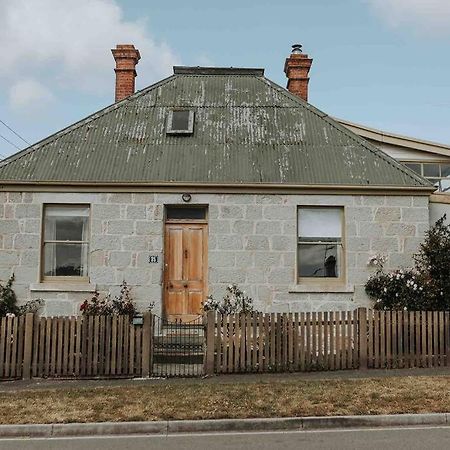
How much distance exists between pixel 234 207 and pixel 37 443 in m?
7.83

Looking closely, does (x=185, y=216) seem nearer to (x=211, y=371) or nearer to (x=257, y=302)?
(x=257, y=302)

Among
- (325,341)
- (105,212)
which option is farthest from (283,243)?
(105,212)

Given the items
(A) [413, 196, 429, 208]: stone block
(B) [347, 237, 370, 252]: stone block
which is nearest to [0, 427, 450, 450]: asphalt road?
(B) [347, 237, 370, 252]: stone block

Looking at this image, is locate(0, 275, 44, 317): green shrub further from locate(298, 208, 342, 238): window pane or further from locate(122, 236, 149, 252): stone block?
locate(298, 208, 342, 238): window pane

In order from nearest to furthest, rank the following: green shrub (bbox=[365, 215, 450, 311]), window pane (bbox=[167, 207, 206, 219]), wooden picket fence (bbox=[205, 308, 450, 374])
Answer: wooden picket fence (bbox=[205, 308, 450, 374]) < green shrub (bbox=[365, 215, 450, 311]) < window pane (bbox=[167, 207, 206, 219])

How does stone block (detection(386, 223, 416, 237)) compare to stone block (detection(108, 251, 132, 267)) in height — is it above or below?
above

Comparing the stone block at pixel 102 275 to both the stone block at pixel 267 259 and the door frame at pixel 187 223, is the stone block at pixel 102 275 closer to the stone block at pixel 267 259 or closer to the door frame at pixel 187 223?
the door frame at pixel 187 223

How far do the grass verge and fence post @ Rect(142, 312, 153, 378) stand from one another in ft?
2.94

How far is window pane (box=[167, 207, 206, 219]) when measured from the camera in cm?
1421

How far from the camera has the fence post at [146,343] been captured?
10719 millimetres

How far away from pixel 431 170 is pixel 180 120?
26.3ft

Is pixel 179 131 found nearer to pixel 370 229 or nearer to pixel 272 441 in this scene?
pixel 370 229

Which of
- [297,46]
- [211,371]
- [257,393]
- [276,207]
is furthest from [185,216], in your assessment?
[297,46]

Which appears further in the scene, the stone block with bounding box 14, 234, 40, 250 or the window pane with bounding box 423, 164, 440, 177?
the window pane with bounding box 423, 164, 440, 177
